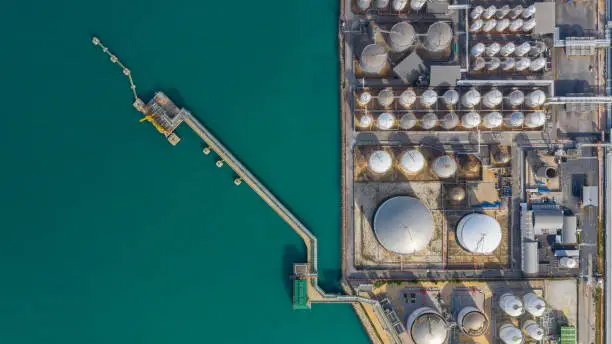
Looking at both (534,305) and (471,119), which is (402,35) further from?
(534,305)

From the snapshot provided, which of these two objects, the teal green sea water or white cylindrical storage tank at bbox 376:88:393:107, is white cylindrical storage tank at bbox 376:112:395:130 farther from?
the teal green sea water

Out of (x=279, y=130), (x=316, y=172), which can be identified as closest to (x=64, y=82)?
(x=279, y=130)

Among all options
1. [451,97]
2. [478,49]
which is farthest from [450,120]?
[478,49]

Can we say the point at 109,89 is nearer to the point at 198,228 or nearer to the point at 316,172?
the point at 198,228

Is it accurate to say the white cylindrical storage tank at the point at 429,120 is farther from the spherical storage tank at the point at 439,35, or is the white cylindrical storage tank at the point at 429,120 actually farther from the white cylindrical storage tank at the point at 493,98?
the spherical storage tank at the point at 439,35

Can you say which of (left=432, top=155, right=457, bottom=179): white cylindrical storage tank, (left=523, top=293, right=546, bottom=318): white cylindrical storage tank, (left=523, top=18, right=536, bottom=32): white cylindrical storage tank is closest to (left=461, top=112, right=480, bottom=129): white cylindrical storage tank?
(left=432, top=155, right=457, bottom=179): white cylindrical storage tank

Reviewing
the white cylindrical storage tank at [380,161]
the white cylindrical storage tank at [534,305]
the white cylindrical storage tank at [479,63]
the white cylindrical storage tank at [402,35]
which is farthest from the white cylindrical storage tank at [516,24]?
the white cylindrical storage tank at [534,305]
